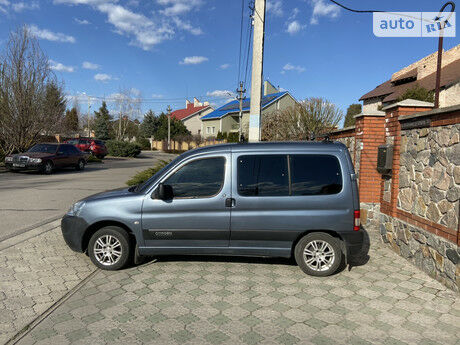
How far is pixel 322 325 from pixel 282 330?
428mm

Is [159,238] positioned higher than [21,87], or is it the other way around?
[21,87]

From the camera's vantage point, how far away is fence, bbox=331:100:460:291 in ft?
13.9

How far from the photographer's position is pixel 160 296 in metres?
3.94

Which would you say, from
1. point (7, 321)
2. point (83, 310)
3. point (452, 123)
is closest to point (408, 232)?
point (452, 123)

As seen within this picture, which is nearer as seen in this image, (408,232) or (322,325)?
(322,325)

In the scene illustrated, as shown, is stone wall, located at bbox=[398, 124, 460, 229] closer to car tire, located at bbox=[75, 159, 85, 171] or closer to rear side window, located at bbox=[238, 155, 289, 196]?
rear side window, located at bbox=[238, 155, 289, 196]

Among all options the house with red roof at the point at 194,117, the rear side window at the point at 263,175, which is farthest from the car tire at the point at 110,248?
the house with red roof at the point at 194,117

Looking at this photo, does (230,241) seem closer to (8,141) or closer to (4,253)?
(4,253)

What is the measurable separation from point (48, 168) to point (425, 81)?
91.1 ft

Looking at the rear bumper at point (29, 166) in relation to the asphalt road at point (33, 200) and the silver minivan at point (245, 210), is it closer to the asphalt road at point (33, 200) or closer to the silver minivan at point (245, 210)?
the asphalt road at point (33, 200)

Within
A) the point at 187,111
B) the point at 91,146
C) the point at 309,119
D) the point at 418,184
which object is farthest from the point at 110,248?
the point at 187,111

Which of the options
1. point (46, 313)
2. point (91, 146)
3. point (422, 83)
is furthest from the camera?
point (91, 146)

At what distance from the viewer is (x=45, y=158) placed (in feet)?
54.5

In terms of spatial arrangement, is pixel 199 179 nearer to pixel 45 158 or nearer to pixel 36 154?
pixel 45 158
